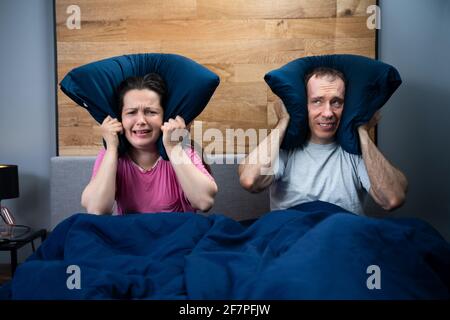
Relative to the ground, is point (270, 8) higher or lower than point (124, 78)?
higher

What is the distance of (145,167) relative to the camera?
5.02 ft

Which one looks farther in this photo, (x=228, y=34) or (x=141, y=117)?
(x=228, y=34)

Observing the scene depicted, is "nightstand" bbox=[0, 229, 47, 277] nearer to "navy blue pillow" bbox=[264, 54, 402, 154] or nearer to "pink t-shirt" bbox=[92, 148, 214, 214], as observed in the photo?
"pink t-shirt" bbox=[92, 148, 214, 214]

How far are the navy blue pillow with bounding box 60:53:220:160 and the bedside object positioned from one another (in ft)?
2.36

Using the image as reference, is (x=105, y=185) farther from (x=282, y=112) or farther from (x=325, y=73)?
(x=325, y=73)

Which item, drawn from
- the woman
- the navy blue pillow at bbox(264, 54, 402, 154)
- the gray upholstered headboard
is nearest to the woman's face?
the woman

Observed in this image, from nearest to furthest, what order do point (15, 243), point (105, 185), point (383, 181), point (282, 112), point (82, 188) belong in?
point (105, 185), point (383, 181), point (282, 112), point (15, 243), point (82, 188)

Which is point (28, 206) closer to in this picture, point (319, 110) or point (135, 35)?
point (135, 35)

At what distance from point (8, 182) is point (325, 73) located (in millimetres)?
1475

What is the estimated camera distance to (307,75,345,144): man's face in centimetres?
157

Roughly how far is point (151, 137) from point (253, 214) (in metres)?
0.80

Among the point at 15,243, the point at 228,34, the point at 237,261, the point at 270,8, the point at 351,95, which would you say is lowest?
the point at 15,243

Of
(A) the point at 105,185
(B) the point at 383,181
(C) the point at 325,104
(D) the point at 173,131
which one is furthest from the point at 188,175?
(B) the point at 383,181

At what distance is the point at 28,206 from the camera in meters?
2.26
